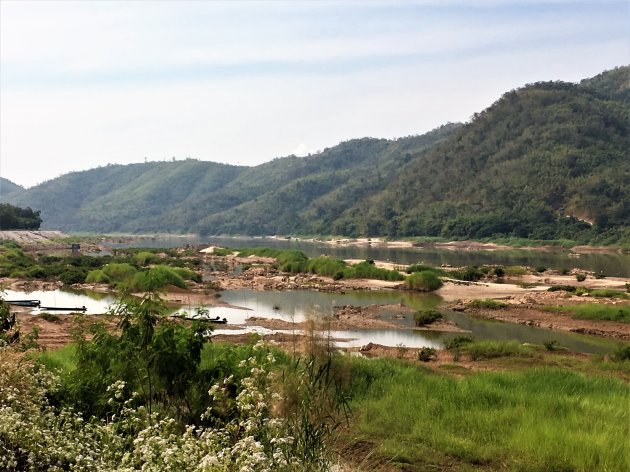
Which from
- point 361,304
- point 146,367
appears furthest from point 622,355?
point 361,304

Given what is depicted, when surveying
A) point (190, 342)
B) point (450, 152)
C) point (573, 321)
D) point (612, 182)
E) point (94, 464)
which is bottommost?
point (573, 321)

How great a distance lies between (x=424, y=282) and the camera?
1949 inches

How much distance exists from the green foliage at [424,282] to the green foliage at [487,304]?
845 centimetres

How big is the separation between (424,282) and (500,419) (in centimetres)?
3787

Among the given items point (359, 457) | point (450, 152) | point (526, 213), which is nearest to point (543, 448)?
point (359, 457)

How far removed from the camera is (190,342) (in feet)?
34.2

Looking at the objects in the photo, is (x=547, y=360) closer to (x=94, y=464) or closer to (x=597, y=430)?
(x=597, y=430)

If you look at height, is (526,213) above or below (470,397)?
above

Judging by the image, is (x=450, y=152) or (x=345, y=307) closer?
(x=345, y=307)

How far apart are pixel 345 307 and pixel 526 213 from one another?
98621 millimetres

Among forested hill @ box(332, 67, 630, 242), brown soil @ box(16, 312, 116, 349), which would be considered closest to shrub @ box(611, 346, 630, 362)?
brown soil @ box(16, 312, 116, 349)

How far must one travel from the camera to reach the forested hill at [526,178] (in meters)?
121

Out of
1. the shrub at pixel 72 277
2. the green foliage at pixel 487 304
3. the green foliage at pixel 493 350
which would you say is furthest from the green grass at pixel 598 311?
the shrub at pixel 72 277

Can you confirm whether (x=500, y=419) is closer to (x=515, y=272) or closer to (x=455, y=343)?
(x=455, y=343)
